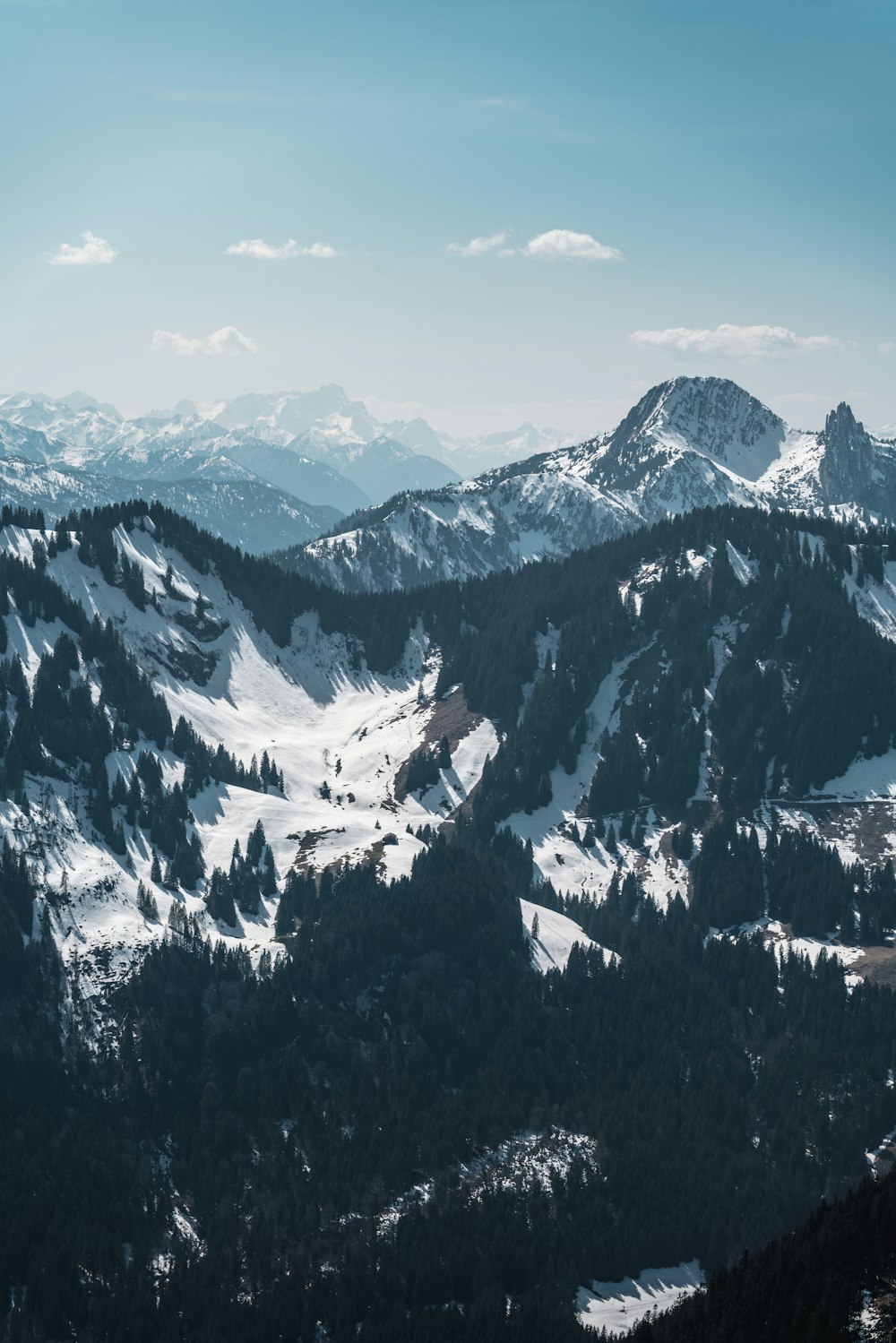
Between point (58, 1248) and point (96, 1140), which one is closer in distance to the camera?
point (58, 1248)

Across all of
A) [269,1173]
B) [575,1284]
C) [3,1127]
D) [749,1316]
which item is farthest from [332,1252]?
[749,1316]

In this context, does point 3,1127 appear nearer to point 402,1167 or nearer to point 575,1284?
point 402,1167

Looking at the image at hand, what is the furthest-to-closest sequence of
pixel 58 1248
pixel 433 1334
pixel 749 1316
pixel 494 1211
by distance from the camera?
1. pixel 494 1211
2. pixel 58 1248
3. pixel 433 1334
4. pixel 749 1316

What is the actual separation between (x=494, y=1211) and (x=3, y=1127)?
6908cm

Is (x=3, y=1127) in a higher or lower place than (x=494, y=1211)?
higher

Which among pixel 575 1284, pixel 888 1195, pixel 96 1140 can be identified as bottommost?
pixel 575 1284

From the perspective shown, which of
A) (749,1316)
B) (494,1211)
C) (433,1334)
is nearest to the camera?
(749,1316)

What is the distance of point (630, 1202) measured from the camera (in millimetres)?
196125

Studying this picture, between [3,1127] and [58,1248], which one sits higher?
[3,1127]

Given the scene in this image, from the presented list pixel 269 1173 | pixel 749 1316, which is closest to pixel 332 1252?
pixel 269 1173

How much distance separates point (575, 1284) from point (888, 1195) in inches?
2034

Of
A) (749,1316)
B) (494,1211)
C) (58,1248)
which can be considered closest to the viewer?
(749,1316)

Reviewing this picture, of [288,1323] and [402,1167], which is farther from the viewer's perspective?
[402,1167]

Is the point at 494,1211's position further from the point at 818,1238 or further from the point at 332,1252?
the point at 818,1238
